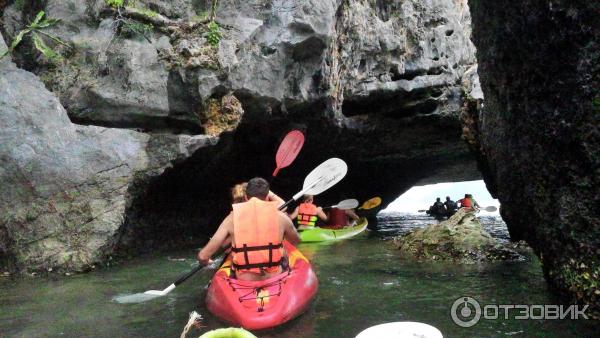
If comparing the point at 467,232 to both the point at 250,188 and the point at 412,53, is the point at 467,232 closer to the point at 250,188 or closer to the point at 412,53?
the point at 250,188

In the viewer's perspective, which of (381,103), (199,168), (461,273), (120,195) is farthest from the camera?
(381,103)

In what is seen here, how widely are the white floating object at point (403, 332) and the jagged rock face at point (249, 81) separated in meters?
5.54

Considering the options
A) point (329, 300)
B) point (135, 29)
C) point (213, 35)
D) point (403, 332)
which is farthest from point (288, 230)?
point (135, 29)

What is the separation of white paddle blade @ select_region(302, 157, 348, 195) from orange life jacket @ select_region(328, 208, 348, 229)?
14.1 ft

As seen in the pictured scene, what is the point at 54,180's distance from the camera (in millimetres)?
6555

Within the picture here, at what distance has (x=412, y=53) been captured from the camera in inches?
437

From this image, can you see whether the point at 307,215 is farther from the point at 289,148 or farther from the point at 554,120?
the point at 554,120

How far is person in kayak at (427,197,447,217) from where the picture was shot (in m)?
20.6

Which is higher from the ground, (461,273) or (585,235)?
(585,235)

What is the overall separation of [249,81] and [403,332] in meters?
6.81

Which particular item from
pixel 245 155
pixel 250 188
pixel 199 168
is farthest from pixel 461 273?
pixel 245 155

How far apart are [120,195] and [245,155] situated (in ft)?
15.1

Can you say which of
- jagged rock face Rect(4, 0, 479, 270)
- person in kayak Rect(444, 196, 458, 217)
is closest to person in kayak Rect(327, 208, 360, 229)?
jagged rock face Rect(4, 0, 479, 270)

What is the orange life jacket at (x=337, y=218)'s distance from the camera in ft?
36.3
